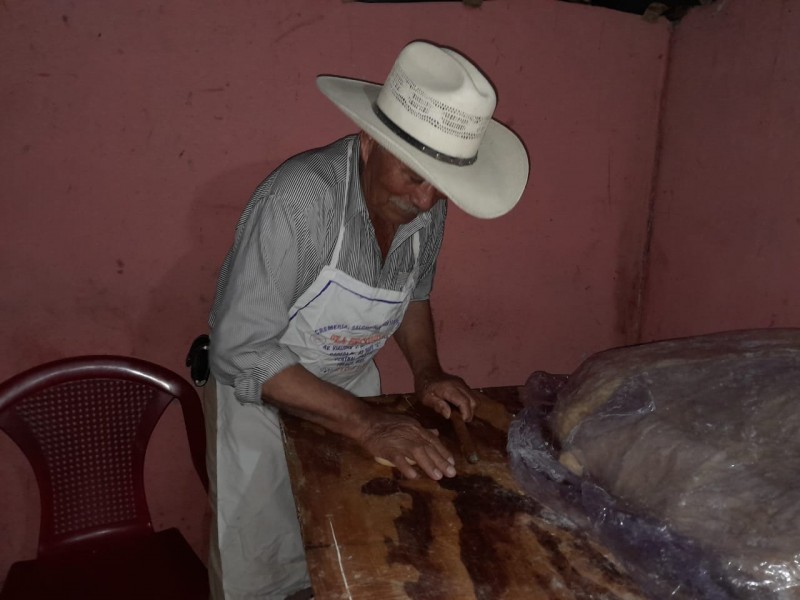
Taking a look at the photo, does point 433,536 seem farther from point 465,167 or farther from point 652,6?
point 652,6

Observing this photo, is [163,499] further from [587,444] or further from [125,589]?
[587,444]

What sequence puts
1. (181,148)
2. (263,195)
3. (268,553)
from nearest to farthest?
(263,195)
(268,553)
(181,148)

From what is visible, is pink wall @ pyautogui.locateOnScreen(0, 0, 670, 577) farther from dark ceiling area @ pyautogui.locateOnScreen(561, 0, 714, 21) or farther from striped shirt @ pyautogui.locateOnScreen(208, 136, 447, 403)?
striped shirt @ pyautogui.locateOnScreen(208, 136, 447, 403)

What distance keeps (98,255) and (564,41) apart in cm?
160

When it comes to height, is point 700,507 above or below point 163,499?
above

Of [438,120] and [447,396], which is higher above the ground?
[438,120]

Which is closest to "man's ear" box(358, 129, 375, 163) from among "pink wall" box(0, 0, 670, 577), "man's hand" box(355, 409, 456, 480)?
"pink wall" box(0, 0, 670, 577)

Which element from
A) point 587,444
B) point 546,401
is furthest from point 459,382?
point 587,444

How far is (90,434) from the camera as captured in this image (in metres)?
1.67

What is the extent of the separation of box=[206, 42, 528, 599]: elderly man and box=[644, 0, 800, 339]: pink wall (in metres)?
0.80

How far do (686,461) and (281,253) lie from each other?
0.86m

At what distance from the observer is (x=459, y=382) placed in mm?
1600

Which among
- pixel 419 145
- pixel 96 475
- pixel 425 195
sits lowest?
pixel 96 475

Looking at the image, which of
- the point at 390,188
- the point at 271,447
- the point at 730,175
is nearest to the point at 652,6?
the point at 730,175
